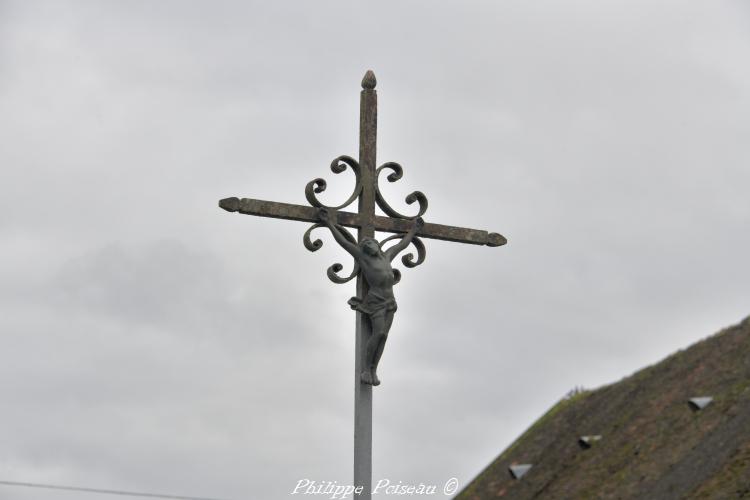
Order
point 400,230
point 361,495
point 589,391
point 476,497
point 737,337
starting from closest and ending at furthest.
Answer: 1. point 361,495
2. point 400,230
3. point 737,337
4. point 476,497
5. point 589,391

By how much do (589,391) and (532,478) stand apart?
16.4 feet

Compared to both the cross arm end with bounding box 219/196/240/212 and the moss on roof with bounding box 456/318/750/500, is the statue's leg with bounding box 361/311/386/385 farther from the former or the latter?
the moss on roof with bounding box 456/318/750/500

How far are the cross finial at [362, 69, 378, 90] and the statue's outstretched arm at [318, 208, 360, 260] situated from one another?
121cm

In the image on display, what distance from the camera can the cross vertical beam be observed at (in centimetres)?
1231

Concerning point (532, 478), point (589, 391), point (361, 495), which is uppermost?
point (589, 391)

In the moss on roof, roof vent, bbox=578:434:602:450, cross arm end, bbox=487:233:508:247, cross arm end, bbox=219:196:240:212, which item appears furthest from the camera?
roof vent, bbox=578:434:602:450

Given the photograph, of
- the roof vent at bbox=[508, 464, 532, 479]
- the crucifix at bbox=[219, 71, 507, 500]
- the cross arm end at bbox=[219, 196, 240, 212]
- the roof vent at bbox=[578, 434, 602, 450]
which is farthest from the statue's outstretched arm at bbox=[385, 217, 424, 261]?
the roof vent at bbox=[508, 464, 532, 479]

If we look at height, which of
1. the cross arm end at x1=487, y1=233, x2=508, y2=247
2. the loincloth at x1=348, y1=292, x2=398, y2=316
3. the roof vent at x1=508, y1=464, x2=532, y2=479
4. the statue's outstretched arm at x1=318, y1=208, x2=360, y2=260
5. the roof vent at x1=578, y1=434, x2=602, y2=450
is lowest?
the loincloth at x1=348, y1=292, x2=398, y2=316

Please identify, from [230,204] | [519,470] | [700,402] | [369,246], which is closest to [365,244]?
[369,246]

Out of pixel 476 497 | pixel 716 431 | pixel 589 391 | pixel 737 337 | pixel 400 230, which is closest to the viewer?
pixel 400 230

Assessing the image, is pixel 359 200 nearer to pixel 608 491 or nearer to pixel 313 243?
pixel 313 243

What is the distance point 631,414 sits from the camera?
122 feet

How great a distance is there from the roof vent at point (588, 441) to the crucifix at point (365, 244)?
25.3m

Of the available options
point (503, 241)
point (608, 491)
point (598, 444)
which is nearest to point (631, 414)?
point (598, 444)
